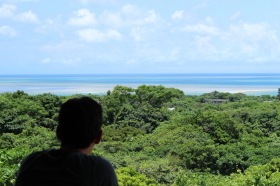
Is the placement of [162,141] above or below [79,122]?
below

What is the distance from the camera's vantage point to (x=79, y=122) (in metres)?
0.89

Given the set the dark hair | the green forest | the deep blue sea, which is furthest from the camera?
the deep blue sea

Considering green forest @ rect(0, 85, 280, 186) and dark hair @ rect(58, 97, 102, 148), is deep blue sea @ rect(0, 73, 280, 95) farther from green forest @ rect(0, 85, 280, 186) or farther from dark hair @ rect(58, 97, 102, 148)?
dark hair @ rect(58, 97, 102, 148)

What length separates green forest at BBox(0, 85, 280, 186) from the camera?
6582 mm

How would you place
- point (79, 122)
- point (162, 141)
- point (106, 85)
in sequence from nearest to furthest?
point (79, 122) → point (162, 141) → point (106, 85)

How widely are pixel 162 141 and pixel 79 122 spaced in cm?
1066

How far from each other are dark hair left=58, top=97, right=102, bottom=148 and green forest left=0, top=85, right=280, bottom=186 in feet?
9.54

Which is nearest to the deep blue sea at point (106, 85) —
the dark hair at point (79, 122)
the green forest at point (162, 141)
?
the green forest at point (162, 141)

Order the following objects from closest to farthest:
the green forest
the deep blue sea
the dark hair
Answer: the dark hair → the green forest → the deep blue sea

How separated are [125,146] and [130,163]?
8.85ft

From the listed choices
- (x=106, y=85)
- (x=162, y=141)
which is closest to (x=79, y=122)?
(x=162, y=141)

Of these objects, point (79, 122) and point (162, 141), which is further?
point (162, 141)

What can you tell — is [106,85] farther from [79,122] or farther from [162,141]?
[79,122]

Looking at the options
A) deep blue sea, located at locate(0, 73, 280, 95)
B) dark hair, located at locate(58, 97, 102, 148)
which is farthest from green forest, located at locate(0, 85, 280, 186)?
deep blue sea, located at locate(0, 73, 280, 95)
